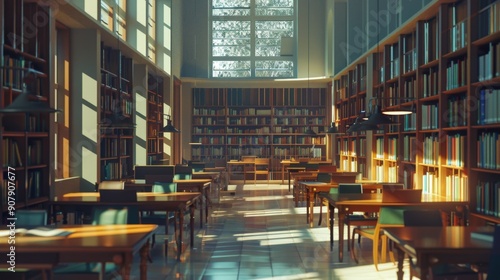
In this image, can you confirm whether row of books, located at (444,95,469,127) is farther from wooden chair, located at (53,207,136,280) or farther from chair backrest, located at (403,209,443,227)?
wooden chair, located at (53,207,136,280)

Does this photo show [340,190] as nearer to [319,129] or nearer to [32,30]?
[32,30]

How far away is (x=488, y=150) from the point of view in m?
5.71

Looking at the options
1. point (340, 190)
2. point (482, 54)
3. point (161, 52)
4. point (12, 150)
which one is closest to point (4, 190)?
point (12, 150)

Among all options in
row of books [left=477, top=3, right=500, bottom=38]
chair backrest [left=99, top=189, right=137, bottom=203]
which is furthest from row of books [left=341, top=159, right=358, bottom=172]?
chair backrest [left=99, top=189, right=137, bottom=203]

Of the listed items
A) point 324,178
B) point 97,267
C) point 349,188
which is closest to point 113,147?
point 324,178

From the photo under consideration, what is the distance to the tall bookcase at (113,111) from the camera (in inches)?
374

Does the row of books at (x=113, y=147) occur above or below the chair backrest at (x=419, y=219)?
above

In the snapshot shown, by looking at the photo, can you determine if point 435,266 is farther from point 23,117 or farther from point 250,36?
point 250,36

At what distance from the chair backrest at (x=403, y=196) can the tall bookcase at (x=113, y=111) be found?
13.7ft

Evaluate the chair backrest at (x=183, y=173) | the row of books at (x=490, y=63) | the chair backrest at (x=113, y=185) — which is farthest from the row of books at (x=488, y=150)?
the chair backrest at (x=183, y=173)

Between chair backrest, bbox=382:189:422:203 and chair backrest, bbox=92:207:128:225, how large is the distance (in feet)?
8.35

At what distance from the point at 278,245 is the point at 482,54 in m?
2.84

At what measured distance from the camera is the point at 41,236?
352 centimetres

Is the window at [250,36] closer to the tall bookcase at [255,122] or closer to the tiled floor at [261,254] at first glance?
the tall bookcase at [255,122]
